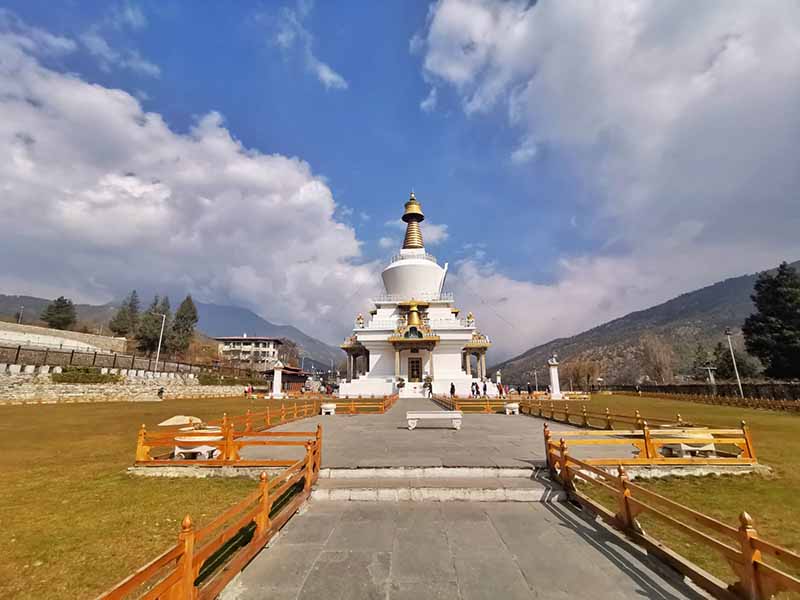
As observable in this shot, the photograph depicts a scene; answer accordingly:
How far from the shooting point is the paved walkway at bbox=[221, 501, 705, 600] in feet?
14.3

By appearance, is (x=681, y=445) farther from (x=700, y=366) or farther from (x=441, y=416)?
(x=700, y=366)

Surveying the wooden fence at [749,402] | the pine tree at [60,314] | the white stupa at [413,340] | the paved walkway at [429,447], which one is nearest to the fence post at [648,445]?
the paved walkway at [429,447]

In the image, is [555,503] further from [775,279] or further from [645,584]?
[775,279]

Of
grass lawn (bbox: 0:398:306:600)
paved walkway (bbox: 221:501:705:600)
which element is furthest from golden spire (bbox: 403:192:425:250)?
paved walkway (bbox: 221:501:705:600)

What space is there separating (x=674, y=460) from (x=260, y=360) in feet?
361

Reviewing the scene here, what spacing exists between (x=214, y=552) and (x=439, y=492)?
13.6 feet

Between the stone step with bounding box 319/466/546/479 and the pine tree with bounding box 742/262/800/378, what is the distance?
48.5 m

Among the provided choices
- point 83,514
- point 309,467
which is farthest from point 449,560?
point 83,514

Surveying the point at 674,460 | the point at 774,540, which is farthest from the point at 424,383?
the point at 774,540

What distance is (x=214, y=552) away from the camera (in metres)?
5.24

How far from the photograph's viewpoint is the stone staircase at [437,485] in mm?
7594

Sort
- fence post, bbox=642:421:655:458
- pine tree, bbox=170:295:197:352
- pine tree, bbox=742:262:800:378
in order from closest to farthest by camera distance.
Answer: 1. fence post, bbox=642:421:655:458
2. pine tree, bbox=742:262:800:378
3. pine tree, bbox=170:295:197:352

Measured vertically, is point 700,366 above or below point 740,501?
above

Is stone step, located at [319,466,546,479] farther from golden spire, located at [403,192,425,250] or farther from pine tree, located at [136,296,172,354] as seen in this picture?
pine tree, located at [136,296,172,354]
